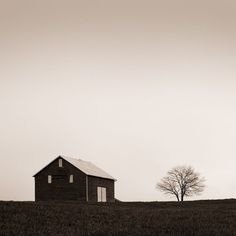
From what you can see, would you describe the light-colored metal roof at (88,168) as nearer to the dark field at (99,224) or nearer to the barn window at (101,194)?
the barn window at (101,194)

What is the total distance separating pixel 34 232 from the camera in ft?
71.5

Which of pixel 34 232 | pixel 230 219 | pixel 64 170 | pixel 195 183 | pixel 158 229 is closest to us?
pixel 34 232

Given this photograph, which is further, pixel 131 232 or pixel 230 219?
pixel 230 219

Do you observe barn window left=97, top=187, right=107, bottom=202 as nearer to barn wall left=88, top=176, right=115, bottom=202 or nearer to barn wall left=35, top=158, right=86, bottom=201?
barn wall left=88, top=176, right=115, bottom=202

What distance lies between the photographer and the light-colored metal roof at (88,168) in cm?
7631

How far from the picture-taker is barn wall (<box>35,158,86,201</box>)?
73875 mm

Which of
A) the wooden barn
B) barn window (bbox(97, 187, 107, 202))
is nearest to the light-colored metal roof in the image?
the wooden barn

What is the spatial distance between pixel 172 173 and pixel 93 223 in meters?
91.1

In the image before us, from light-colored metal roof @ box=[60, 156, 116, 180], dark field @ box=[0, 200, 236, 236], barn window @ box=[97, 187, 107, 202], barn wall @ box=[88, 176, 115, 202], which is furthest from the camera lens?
barn window @ box=[97, 187, 107, 202]

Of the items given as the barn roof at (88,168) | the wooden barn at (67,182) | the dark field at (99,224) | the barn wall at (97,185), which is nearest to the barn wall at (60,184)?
the wooden barn at (67,182)

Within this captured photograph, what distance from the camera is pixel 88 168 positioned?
79.8 metres

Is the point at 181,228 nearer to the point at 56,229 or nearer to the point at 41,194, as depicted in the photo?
the point at 56,229

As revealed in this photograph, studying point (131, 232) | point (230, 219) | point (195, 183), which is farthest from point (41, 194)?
point (131, 232)

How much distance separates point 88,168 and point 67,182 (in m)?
5.59
